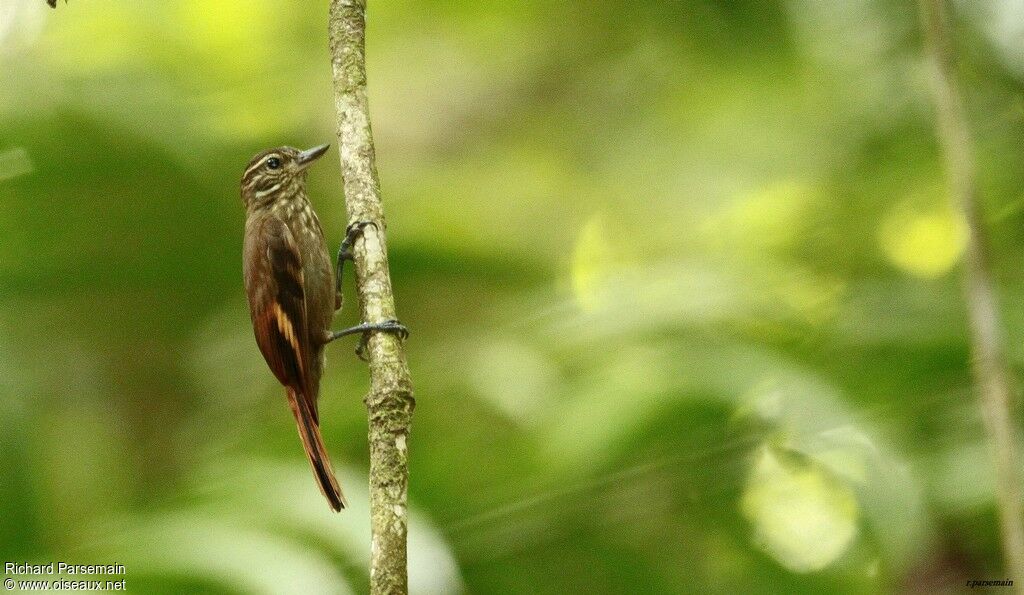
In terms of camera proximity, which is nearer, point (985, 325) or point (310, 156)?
point (985, 325)

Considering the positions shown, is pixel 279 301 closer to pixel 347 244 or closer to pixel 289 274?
pixel 289 274

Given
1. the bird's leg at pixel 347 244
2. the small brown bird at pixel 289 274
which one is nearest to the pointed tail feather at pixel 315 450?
the small brown bird at pixel 289 274

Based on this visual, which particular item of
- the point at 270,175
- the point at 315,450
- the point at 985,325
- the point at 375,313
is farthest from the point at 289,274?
the point at 985,325

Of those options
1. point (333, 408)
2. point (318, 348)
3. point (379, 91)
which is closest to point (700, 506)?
point (333, 408)

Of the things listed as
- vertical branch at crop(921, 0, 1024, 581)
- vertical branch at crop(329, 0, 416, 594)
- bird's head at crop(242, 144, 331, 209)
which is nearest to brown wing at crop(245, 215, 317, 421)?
bird's head at crop(242, 144, 331, 209)

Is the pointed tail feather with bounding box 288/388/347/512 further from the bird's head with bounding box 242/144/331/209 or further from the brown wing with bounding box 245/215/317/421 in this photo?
the bird's head with bounding box 242/144/331/209
